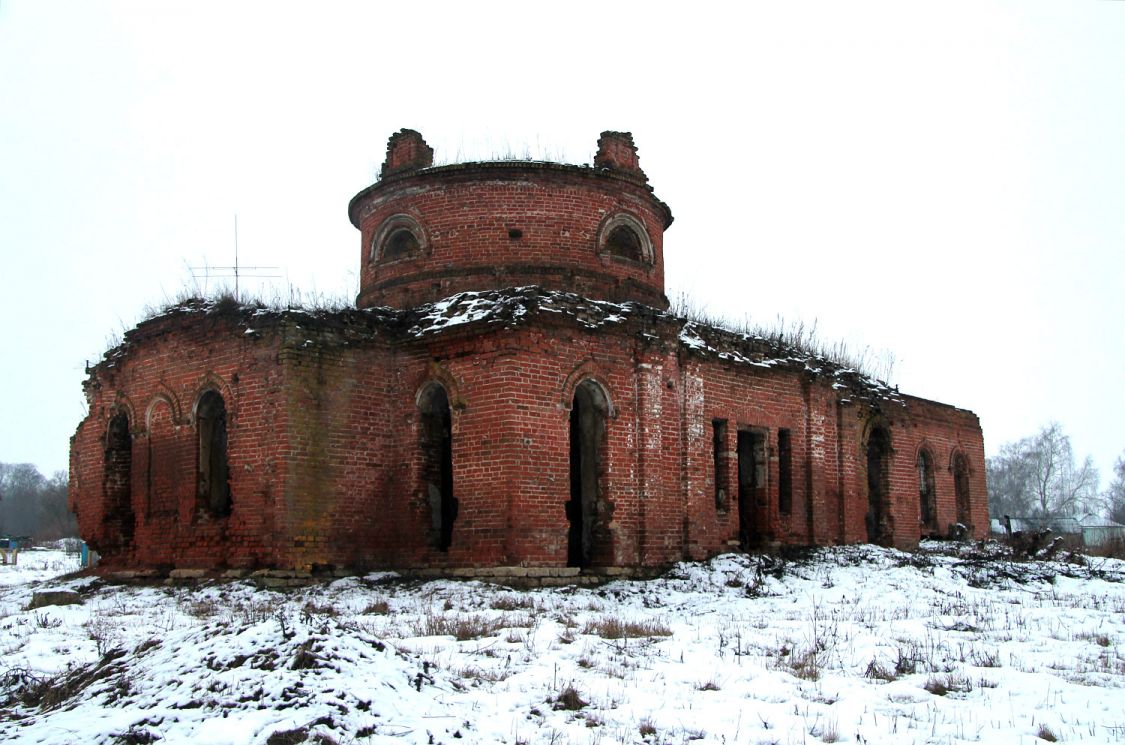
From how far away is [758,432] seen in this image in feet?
58.4

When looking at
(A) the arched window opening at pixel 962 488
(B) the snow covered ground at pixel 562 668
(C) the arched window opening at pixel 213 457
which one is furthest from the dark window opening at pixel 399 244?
(A) the arched window opening at pixel 962 488

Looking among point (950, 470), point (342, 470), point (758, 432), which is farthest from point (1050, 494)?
point (342, 470)

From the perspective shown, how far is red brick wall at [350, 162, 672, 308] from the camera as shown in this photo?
16438 mm

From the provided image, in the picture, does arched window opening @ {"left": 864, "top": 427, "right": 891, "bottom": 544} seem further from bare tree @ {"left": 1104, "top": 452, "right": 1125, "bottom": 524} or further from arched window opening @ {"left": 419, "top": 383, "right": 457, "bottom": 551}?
bare tree @ {"left": 1104, "top": 452, "right": 1125, "bottom": 524}

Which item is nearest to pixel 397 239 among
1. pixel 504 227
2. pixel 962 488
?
pixel 504 227

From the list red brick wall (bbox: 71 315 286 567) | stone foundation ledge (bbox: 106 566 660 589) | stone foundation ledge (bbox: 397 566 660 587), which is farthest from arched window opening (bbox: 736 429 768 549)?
red brick wall (bbox: 71 315 286 567)

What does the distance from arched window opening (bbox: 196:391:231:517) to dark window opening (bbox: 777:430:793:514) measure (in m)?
9.30

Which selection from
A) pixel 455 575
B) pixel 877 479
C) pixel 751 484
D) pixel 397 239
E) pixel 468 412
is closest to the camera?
pixel 455 575

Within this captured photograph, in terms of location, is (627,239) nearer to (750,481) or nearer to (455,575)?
(750,481)

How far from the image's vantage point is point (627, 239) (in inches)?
696

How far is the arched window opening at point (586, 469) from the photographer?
14.8 metres

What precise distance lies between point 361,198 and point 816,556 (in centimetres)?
977

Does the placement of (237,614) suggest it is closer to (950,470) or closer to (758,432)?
(758,432)

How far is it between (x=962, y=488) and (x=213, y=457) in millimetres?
18206
